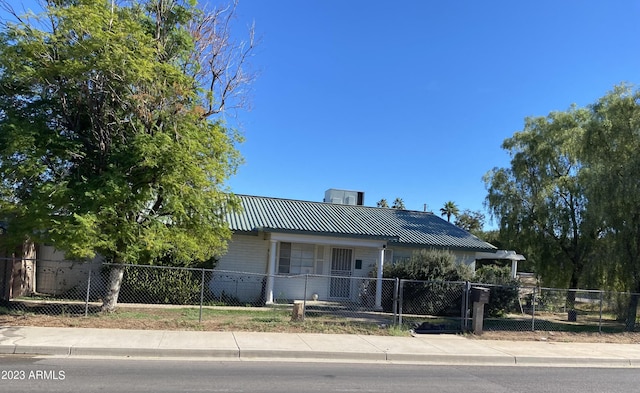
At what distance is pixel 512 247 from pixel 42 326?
22.6 m

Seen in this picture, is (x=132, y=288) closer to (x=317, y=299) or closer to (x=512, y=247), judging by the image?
(x=317, y=299)

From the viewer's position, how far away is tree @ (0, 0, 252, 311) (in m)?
10.9

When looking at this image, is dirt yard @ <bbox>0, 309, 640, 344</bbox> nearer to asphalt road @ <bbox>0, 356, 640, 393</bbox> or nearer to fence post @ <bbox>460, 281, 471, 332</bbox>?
fence post @ <bbox>460, 281, 471, 332</bbox>

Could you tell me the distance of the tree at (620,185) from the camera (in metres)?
15.7

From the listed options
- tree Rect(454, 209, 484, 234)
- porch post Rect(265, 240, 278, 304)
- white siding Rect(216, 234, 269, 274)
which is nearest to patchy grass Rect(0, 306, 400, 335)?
porch post Rect(265, 240, 278, 304)

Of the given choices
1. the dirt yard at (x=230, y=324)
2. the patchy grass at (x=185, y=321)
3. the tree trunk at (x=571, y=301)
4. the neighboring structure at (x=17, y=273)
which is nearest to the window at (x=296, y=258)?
the dirt yard at (x=230, y=324)

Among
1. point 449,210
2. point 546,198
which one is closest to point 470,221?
point 449,210

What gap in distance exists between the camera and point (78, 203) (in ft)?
36.7

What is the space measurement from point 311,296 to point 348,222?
3.69 metres

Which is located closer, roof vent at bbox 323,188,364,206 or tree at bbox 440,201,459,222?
roof vent at bbox 323,188,364,206

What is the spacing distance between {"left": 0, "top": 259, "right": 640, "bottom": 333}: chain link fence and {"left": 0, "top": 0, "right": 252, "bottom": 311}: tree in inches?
114

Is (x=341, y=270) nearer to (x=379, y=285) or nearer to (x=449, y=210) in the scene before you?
(x=379, y=285)

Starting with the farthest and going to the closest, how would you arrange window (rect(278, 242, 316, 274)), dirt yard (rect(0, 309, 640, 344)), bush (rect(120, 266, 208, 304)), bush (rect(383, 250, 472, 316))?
window (rect(278, 242, 316, 274)), bush (rect(383, 250, 472, 316)), bush (rect(120, 266, 208, 304)), dirt yard (rect(0, 309, 640, 344))

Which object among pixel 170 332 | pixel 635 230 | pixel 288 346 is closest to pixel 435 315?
pixel 635 230
